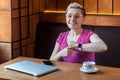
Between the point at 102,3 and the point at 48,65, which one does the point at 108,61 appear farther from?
the point at 48,65

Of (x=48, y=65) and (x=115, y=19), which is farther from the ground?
(x=115, y=19)

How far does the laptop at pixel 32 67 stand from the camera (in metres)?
1.88

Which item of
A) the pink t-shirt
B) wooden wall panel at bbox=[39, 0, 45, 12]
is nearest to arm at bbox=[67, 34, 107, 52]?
the pink t-shirt

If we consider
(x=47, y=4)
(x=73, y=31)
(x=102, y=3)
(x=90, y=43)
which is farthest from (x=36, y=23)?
(x=90, y=43)

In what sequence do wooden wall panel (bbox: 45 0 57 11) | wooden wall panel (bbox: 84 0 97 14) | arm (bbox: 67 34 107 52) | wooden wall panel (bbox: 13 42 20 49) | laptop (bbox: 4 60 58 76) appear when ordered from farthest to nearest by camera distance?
wooden wall panel (bbox: 45 0 57 11), wooden wall panel (bbox: 84 0 97 14), wooden wall panel (bbox: 13 42 20 49), arm (bbox: 67 34 107 52), laptop (bbox: 4 60 58 76)

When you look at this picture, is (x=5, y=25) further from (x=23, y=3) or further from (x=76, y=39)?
(x=76, y=39)

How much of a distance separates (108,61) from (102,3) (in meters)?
0.69

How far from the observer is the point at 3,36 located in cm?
292

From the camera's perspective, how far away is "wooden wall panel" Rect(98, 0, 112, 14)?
312 centimetres

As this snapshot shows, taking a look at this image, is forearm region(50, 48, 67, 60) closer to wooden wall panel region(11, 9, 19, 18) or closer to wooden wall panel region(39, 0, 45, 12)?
wooden wall panel region(11, 9, 19, 18)

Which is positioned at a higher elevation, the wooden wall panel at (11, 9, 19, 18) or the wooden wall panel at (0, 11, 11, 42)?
the wooden wall panel at (11, 9, 19, 18)

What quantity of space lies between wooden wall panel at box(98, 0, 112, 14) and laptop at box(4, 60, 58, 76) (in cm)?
136

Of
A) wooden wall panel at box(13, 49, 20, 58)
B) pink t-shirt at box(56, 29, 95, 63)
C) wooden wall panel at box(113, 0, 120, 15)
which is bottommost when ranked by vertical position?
wooden wall panel at box(13, 49, 20, 58)

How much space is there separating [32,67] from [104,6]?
1.48 metres
